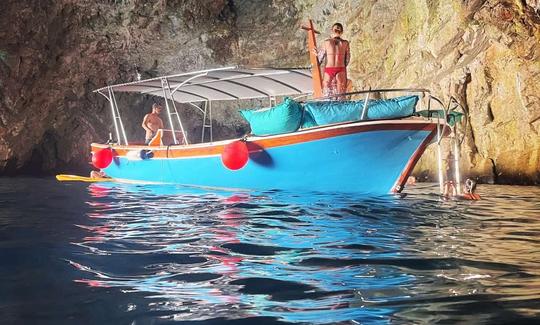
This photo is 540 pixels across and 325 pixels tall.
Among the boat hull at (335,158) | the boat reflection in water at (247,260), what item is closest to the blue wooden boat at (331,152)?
the boat hull at (335,158)

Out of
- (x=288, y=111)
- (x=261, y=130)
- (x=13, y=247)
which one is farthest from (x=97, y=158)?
(x=13, y=247)

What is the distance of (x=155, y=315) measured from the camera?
2.45m

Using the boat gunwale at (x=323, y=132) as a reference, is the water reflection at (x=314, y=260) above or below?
below

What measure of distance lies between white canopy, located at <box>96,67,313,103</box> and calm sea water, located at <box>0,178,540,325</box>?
12.7 ft

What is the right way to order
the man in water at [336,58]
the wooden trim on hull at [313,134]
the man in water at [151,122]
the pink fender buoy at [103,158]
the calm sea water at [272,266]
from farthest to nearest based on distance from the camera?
the man in water at [151,122] → the pink fender buoy at [103,158] → the man in water at [336,58] → the wooden trim on hull at [313,134] → the calm sea water at [272,266]

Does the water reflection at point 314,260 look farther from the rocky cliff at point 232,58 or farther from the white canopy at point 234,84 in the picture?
the rocky cliff at point 232,58

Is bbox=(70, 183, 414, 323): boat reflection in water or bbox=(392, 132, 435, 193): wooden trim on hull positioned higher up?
bbox=(392, 132, 435, 193): wooden trim on hull

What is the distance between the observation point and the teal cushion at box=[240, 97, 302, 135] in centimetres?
758

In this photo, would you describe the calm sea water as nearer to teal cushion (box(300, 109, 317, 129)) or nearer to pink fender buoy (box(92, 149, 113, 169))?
teal cushion (box(300, 109, 317, 129))

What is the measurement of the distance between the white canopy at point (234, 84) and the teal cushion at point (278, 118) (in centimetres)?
139

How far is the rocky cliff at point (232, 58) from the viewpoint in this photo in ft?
A: 42.4

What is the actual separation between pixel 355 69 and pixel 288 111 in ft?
34.6

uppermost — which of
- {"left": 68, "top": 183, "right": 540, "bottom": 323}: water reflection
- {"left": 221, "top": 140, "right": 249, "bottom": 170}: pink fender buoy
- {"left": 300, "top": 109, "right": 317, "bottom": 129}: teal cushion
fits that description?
{"left": 300, "top": 109, "right": 317, "bottom": 129}: teal cushion

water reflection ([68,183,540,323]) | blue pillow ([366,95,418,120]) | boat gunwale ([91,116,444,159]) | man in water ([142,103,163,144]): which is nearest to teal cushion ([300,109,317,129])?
boat gunwale ([91,116,444,159])
